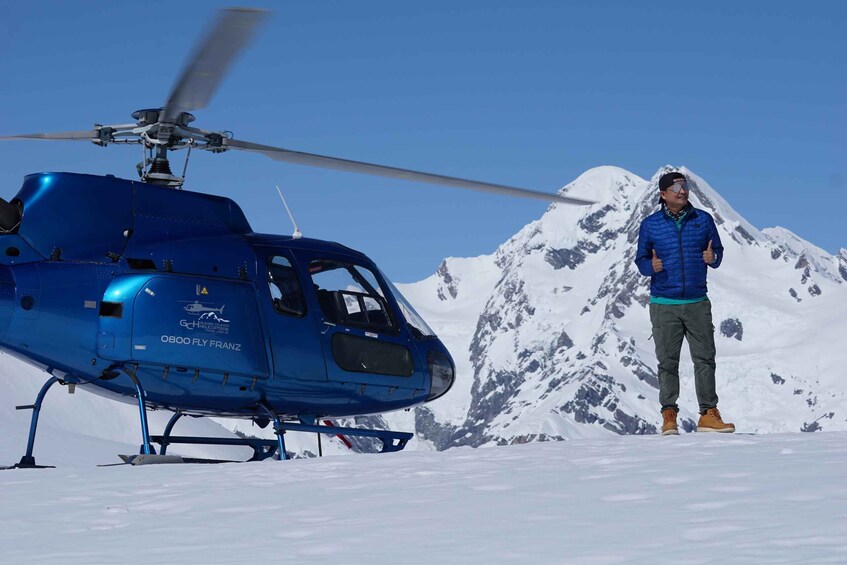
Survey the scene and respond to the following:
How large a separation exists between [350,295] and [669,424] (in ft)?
12.8

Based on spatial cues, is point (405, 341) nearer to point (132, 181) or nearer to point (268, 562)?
point (132, 181)

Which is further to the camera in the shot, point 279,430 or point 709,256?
point 279,430

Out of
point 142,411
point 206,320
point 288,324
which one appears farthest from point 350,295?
point 142,411

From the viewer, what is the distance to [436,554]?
18.4ft

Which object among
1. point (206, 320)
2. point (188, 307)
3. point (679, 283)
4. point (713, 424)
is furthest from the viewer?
point (206, 320)

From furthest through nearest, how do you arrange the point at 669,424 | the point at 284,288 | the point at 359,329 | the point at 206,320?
the point at 359,329 < the point at 284,288 < the point at 206,320 < the point at 669,424

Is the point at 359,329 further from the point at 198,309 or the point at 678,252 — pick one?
the point at 678,252

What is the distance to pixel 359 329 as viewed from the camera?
511 inches

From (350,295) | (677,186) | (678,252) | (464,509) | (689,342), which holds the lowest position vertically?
(464,509)

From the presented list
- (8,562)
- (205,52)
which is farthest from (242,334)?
(8,562)

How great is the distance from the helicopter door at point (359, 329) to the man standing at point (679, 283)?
130 inches

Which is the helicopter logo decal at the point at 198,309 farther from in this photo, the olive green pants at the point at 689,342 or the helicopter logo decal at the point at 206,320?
the olive green pants at the point at 689,342

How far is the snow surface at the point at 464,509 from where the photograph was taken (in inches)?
220

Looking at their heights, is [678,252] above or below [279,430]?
above
